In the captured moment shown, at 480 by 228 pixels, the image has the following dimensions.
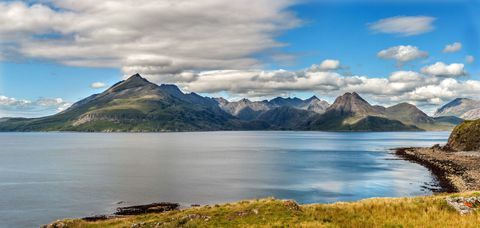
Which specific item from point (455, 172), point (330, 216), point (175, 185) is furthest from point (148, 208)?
point (455, 172)

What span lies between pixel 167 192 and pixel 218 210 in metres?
51.7

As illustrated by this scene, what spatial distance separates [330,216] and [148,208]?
4872 cm

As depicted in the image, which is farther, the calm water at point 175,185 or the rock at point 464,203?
the calm water at point 175,185

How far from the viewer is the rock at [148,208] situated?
74375mm

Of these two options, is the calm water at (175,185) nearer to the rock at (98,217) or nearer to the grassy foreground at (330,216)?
the rock at (98,217)

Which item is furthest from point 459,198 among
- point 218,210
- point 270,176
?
point 270,176

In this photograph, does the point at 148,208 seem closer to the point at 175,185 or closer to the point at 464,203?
the point at 175,185

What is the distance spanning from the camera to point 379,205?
4231cm

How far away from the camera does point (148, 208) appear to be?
3095 inches

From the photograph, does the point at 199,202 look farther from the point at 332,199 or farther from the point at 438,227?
the point at 438,227

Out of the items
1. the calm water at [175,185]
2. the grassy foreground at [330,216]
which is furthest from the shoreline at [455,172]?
the grassy foreground at [330,216]

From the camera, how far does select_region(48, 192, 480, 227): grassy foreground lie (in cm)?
3428

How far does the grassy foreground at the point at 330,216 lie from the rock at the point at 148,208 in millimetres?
24267

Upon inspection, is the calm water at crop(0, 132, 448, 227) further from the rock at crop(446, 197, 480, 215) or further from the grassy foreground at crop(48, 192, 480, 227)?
the rock at crop(446, 197, 480, 215)
